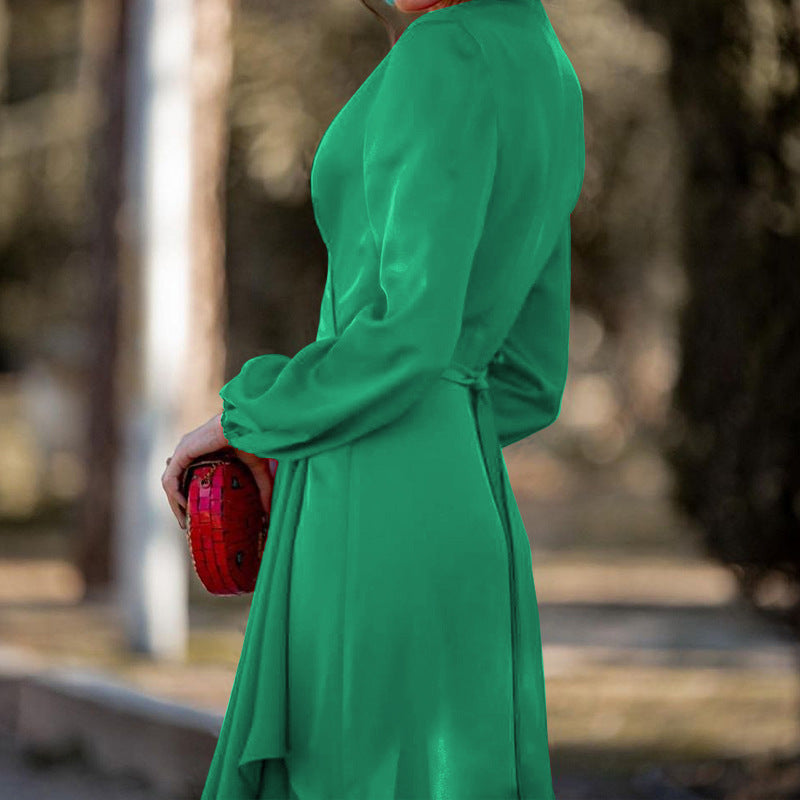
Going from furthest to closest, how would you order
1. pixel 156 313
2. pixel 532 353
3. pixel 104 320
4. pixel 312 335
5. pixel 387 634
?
1. pixel 312 335
2. pixel 104 320
3. pixel 156 313
4. pixel 532 353
5. pixel 387 634

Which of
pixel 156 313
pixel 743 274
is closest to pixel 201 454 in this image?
pixel 743 274

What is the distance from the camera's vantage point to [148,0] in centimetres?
758

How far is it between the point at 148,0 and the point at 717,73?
147 inches

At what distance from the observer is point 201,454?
7.04ft

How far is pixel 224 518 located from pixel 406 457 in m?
0.30

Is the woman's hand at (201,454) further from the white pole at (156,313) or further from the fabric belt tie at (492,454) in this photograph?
the white pole at (156,313)

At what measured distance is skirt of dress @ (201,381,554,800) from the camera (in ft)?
6.57

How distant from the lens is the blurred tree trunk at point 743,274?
15.2 feet

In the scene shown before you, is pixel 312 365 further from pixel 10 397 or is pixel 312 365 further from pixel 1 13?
pixel 1 13

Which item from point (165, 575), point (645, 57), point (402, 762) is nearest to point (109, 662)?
point (165, 575)

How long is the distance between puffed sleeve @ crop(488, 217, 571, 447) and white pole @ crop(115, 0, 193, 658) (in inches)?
204

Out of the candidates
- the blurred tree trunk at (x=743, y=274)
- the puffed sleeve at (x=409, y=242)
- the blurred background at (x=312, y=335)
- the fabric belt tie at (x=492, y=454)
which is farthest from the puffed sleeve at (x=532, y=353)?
the blurred tree trunk at (x=743, y=274)

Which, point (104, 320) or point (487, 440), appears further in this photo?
point (104, 320)

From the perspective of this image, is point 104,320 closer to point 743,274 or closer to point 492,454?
point 743,274
